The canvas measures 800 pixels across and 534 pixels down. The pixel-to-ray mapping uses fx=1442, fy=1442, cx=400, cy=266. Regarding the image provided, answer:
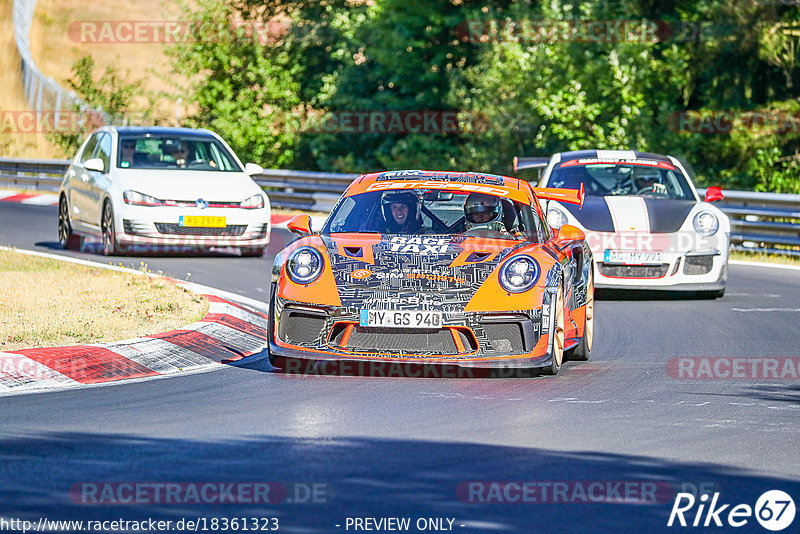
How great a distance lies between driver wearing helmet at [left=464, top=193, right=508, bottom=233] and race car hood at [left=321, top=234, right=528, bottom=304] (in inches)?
20.1

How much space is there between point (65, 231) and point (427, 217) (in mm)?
9267

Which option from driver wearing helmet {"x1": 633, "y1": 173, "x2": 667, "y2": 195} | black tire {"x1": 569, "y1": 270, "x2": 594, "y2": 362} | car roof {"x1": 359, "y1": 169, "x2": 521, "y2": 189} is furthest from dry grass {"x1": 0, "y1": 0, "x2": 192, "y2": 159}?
black tire {"x1": 569, "y1": 270, "x2": 594, "y2": 362}

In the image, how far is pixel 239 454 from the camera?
6.62 metres

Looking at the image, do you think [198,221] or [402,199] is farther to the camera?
[198,221]

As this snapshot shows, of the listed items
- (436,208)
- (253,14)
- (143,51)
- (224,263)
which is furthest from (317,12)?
(143,51)

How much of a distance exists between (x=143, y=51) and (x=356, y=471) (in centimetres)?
Result: 8812

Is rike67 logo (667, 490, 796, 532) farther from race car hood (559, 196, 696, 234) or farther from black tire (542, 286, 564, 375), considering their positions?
race car hood (559, 196, 696, 234)

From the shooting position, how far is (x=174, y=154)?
1769cm

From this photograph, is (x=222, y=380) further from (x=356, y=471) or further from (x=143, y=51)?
(x=143, y=51)

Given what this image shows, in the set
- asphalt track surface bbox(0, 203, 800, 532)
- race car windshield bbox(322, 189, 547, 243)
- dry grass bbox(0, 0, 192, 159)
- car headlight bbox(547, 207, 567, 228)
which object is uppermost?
dry grass bbox(0, 0, 192, 159)

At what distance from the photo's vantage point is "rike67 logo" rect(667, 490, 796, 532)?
18.4ft

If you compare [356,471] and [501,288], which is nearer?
[356,471]

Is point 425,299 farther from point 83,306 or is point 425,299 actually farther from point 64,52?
point 64,52

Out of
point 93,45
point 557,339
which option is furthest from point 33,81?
point 557,339
